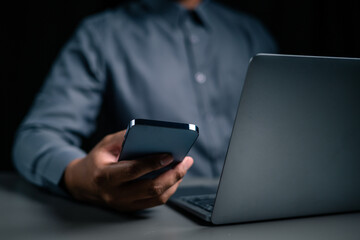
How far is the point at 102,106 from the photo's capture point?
3.89ft

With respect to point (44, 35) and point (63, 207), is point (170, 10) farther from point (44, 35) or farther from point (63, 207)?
point (63, 207)

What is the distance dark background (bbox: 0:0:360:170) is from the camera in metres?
1.55

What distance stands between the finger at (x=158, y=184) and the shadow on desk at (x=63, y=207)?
59 mm

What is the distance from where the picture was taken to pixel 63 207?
0.55 m

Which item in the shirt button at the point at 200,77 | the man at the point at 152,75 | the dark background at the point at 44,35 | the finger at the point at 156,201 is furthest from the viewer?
the dark background at the point at 44,35

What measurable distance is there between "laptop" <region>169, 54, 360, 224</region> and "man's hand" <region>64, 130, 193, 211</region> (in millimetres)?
66

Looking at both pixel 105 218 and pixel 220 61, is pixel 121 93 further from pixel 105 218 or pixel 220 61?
pixel 105 218

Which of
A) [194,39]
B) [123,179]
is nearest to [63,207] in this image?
[123,179]

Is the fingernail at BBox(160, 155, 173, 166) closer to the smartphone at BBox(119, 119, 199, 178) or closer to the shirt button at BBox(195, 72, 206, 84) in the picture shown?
the smartphone at BBox(119, 119, 199, 178)

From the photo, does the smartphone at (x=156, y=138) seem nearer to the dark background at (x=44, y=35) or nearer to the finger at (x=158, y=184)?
the finger at (x=158, y=184)

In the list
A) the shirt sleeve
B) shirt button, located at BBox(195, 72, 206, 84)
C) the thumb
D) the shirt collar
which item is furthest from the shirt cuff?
the shirt collar

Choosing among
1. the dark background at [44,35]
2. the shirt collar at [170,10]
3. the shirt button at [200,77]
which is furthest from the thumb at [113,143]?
the dark background at [44,35]

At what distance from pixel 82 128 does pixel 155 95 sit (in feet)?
0.88

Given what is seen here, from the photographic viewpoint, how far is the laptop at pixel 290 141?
382mm
